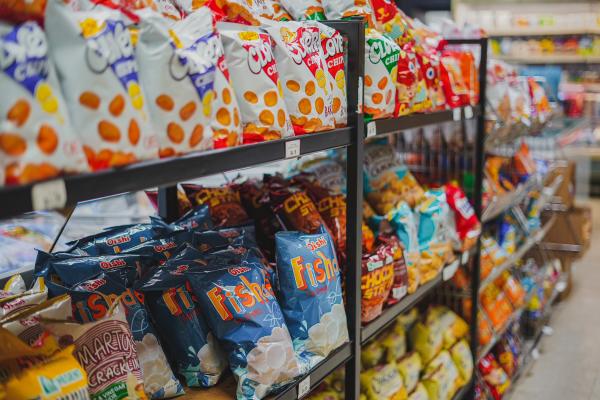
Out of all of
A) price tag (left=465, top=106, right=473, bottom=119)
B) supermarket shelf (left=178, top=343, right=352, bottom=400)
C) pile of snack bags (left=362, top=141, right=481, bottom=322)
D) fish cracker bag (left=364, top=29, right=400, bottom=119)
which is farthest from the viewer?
price tag (left=465, top=106, right=473, bottom=119)

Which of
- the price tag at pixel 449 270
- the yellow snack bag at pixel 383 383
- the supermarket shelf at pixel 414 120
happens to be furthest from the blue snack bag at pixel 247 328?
the price tag at pixel 449 270

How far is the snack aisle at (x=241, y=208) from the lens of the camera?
105 cm

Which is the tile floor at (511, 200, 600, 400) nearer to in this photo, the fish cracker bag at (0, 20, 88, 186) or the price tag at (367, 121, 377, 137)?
the price tag at (367, 121, 377, 137)

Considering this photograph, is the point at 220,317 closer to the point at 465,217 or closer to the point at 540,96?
the point at 465,217

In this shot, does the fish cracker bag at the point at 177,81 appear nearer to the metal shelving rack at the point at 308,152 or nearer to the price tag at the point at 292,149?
Answer: the metal shelving rack at the point at 308,152

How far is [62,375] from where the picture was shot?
112 cm

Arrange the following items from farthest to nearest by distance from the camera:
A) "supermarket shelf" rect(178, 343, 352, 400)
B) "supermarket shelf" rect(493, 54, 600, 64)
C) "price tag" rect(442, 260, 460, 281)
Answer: "supermarket shelf" rect(493, 54, 600, 64) → "price tag" rect(442, 260, 460, 281) → "supermarket shelf" rect(178, 343, 352, 400)

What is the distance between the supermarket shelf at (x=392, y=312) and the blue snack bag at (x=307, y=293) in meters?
0.26

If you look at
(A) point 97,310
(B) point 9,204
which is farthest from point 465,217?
(B) point 9,204

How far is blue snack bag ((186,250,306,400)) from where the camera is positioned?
1.47 meters

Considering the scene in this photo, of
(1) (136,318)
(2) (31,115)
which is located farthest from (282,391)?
(2) (31,115)

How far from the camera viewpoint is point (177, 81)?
1167 mm

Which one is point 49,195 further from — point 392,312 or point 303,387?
point 392,312

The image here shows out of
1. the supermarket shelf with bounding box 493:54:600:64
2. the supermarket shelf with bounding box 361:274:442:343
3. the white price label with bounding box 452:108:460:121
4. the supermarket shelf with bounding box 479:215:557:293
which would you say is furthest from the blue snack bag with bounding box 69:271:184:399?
the supermarket shelf with bounding box 493:54:600:64
